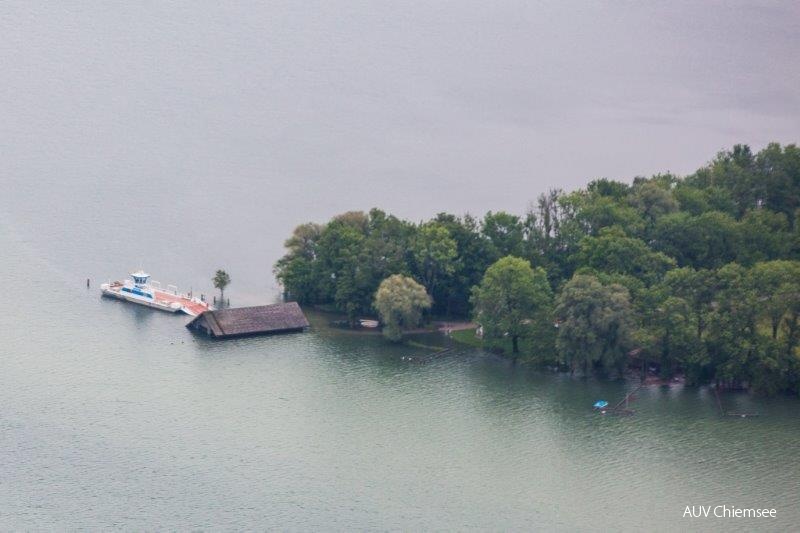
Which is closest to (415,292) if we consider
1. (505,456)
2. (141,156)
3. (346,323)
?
(346,323)

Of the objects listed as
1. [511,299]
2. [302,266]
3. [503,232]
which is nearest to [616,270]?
[511,299]

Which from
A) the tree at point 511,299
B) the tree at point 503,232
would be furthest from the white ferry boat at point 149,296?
the tree at point 503,232

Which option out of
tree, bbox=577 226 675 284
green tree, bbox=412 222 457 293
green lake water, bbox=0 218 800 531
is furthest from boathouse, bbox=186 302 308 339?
tree, bbox=577 226 675 284

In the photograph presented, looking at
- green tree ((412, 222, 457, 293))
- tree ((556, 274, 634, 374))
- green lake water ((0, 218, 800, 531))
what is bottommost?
green lake water ((0, 218, 800, 531))

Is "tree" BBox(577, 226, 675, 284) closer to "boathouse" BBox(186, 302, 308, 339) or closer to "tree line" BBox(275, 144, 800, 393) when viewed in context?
"tree line" BBox(275, 144, 800, 393)

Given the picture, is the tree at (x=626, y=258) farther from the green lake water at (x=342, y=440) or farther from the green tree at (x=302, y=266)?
the green tree at (x=302, y=266)

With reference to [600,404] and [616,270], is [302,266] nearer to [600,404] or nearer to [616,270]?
[616,270]
